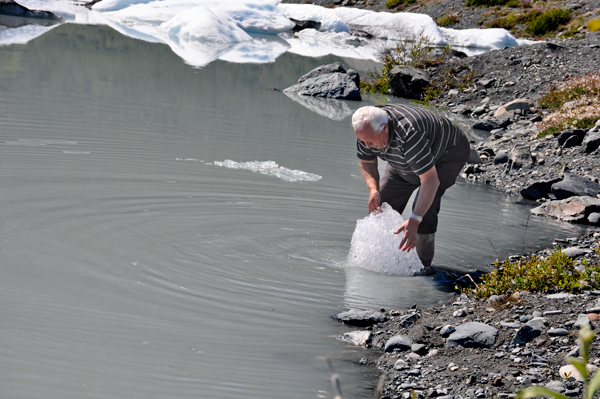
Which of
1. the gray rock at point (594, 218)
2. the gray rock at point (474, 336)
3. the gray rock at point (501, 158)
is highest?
the gray rock at point (501, 158)

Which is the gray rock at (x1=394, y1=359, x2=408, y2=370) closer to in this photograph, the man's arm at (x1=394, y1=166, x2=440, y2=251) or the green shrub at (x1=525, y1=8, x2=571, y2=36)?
the man's arm at (x1=394, y1=166, x2=440, y2=251)

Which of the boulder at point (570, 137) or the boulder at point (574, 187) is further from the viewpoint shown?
the boulder at point (570, 137)

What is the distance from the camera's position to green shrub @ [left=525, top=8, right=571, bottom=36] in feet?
147

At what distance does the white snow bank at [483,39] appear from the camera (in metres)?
43.3

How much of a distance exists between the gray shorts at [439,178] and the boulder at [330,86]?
47.8 ft

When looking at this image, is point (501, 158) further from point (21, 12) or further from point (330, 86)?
point (21, 12)

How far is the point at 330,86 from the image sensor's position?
71.8 ft

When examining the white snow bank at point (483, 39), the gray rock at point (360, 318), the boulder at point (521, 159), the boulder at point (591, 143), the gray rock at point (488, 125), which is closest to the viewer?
the gray rock at point (360, 318)

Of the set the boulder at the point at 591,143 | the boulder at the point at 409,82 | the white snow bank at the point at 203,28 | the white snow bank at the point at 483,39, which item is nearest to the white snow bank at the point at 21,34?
the white snow bank at the point at 203,28

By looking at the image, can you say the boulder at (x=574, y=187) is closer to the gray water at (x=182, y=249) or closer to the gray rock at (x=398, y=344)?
the gray water at (x=182, y=249)

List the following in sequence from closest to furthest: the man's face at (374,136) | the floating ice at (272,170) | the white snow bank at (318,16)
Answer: the man's face at (374,136) → the floating ice at (272,170) → the white snow bank at (318,16)

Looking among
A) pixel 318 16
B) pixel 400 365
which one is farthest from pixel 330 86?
pixel 318 16

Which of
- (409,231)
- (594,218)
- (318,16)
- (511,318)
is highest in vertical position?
(318,16)

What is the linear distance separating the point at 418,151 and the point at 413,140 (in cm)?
12
